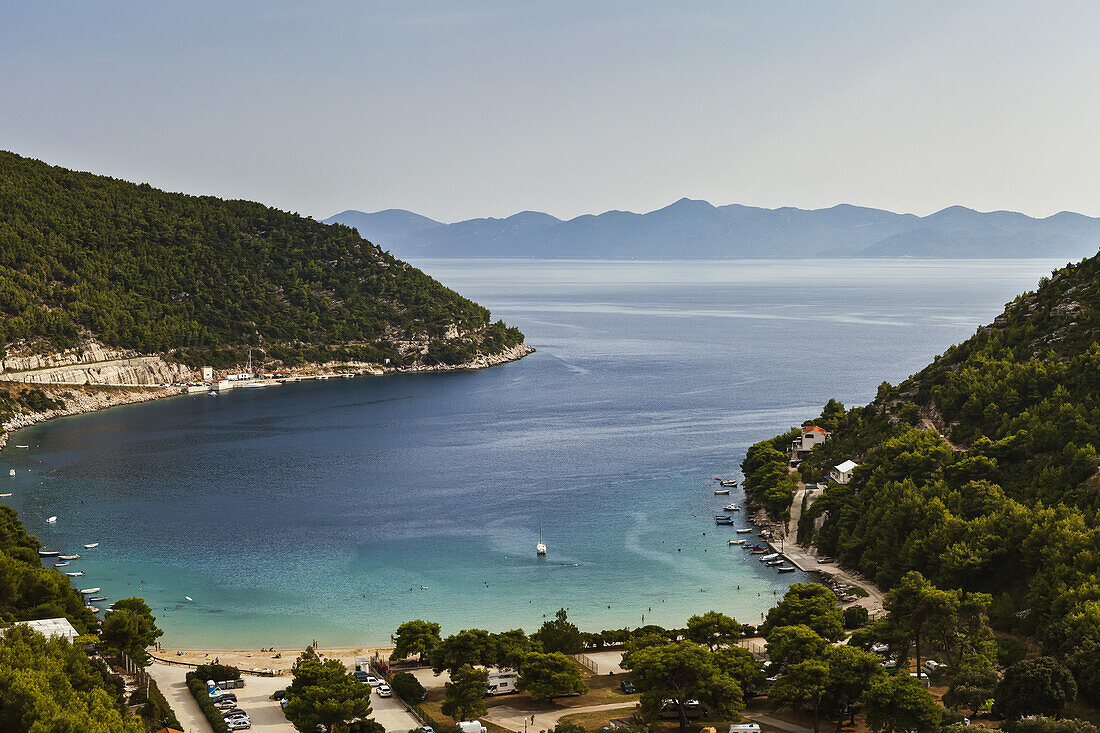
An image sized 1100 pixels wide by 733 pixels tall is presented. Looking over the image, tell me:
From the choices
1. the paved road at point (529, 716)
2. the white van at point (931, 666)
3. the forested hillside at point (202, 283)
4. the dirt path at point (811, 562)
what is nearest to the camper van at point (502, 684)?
the paved road at point (529, 716)

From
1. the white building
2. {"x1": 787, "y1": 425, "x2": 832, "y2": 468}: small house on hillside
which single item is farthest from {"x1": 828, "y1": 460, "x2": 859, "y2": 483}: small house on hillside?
the white building

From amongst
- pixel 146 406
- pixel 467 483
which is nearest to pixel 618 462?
pixel 467 483

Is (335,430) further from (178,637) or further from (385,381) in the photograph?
(178,637)

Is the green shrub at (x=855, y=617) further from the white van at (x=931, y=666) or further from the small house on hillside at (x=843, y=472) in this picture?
the small house on hillside at (x=843, y=472)

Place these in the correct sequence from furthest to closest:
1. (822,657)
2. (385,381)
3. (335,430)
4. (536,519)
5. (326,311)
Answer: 1. (326,311)
2. (385,381)
3. (335,430)
4. (536,519)
5. (822,657)

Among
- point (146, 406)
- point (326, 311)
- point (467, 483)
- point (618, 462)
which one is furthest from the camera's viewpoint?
point (326, 311)
